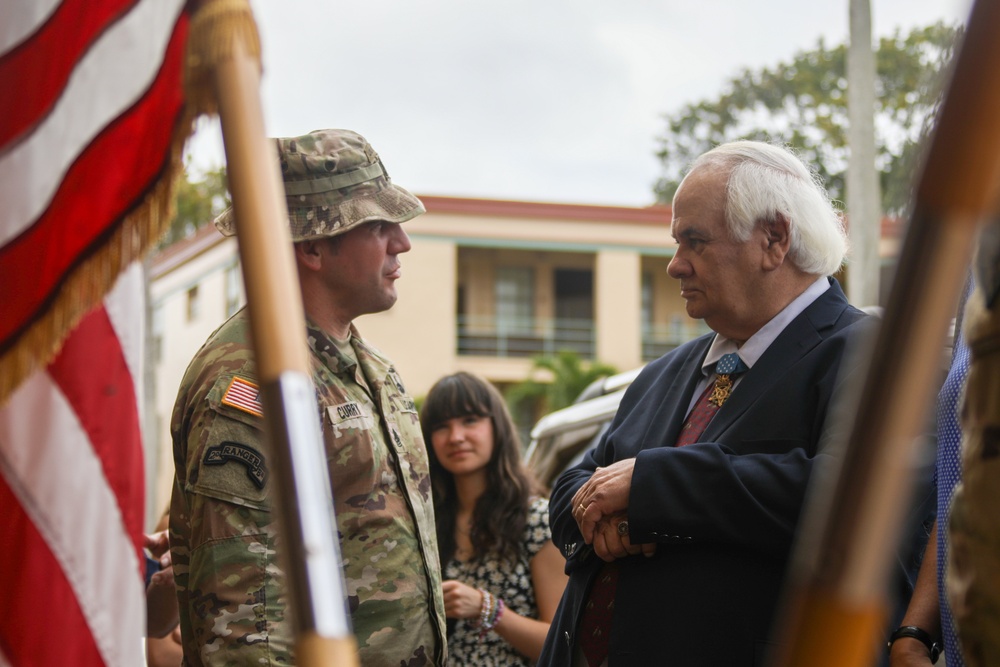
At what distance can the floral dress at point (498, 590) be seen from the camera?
388 centimetres

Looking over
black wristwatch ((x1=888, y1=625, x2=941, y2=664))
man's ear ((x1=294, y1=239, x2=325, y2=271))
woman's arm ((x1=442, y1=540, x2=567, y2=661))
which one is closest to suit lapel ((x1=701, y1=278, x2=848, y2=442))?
black wristwatch ((x1=888, y1=625, x2=941, y2=664))

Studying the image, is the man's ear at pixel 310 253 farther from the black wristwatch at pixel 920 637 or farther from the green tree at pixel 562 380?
the green tree at pixel 562 380

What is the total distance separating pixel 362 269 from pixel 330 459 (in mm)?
576

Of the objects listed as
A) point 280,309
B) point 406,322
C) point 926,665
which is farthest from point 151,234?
point 406,322

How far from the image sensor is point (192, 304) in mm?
28625

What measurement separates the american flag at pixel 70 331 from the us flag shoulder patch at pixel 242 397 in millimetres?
497

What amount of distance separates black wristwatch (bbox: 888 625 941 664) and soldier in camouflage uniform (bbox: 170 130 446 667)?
1.09m

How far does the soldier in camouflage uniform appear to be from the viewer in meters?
2.43

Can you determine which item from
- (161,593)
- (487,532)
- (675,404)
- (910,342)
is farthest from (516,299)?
(910,342)

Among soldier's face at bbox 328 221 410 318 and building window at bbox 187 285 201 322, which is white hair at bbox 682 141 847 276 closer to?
soldier's face at bbox 328 221 410 318

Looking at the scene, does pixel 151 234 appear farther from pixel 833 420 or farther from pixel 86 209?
pixel 833 420

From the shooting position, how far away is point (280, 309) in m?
1.11

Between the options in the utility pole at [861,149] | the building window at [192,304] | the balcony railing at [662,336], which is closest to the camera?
the utility pole at [861,149]

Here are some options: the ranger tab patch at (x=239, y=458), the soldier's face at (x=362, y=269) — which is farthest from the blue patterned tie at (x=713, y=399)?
the ranger tab patch at (x=239, y=458)
